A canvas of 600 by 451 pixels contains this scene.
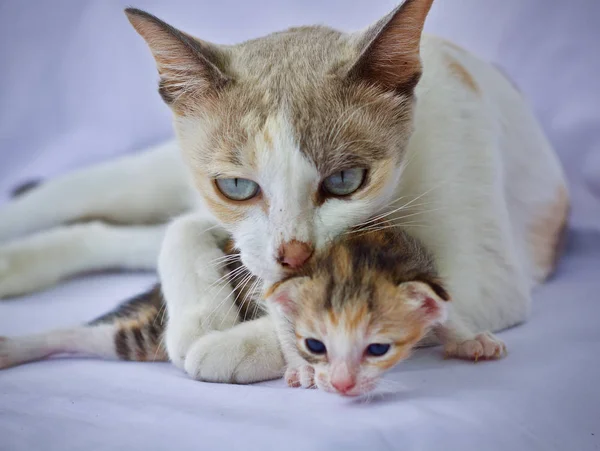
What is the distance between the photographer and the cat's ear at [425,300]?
3.38 feet

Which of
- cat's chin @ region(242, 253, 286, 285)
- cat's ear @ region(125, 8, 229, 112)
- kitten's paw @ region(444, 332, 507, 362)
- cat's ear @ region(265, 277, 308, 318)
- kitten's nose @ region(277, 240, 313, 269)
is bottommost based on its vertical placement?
kitten's paw @ region(444, 332, 507, 362)

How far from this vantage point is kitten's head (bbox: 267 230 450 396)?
103 cm

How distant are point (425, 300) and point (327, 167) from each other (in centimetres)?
27

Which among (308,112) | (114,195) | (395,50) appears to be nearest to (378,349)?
(308,112)

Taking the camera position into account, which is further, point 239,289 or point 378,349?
point 239,289

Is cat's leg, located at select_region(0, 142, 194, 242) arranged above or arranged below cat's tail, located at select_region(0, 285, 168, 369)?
above

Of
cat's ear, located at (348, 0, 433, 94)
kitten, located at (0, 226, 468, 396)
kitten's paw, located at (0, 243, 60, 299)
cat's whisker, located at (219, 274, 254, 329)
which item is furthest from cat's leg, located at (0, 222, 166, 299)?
cat's ear, located at (348, 0, 433, 94)

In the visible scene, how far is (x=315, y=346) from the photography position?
3.53 feet

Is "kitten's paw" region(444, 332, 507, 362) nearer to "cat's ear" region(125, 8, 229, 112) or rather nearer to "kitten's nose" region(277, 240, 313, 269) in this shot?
"kitten's nose" region(277, 240, 313, 269)

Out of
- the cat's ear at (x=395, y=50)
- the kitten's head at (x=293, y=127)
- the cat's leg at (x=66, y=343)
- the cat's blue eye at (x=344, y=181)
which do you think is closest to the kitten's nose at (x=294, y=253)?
the kitten's head at (x=293, y=127)

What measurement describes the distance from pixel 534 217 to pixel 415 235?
1.89 feet

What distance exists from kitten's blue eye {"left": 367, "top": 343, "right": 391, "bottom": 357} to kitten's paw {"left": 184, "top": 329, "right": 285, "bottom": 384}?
20 centimetres

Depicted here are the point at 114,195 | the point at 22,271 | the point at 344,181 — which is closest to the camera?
the point at 344,181

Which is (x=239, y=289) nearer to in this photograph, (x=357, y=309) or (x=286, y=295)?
(x=286, y=295)
